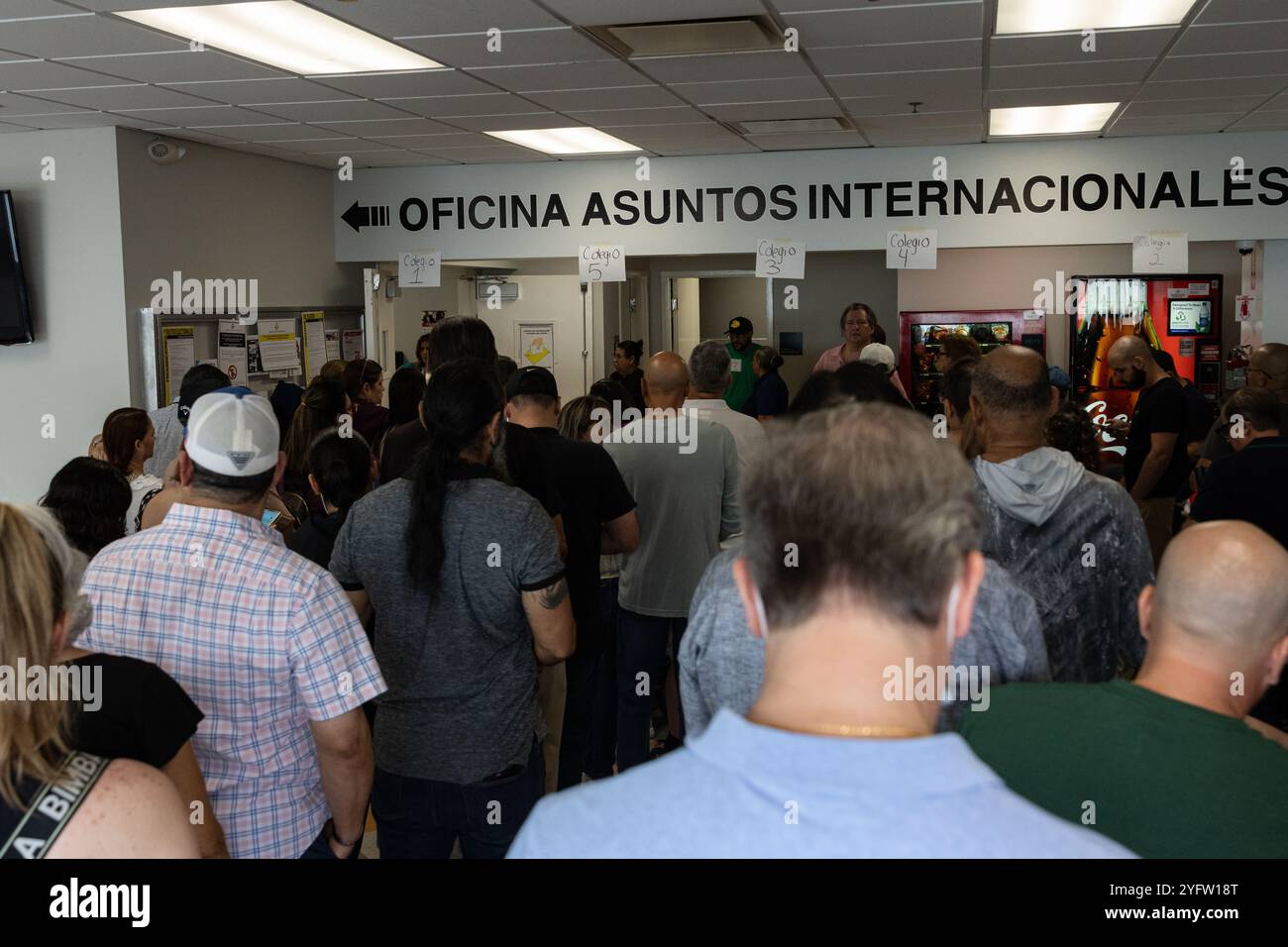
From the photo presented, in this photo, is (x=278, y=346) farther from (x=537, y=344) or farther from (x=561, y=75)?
(x=561, y=75)

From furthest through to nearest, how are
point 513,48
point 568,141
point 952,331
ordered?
point 952,331
point 568,141
point 513,48

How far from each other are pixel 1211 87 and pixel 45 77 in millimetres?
5420

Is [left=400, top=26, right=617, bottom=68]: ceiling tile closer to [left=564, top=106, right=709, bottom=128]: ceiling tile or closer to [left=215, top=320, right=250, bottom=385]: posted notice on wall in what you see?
[left=564, top=106, right=709, bottom=128]: ceiling tile

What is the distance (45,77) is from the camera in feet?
17.0

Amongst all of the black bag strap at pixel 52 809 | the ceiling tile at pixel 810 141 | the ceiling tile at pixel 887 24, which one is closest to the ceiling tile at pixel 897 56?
the ceiling tile at pixel 887 24

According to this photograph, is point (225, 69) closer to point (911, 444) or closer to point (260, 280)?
point (260, 280)

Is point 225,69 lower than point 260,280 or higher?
higher

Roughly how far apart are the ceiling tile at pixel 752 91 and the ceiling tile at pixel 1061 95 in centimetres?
92

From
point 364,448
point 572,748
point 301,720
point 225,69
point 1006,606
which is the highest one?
point 225,69

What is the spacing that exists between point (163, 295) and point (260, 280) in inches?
39.5

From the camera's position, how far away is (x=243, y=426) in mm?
2301

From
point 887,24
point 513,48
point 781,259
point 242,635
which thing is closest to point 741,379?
point 781,259
